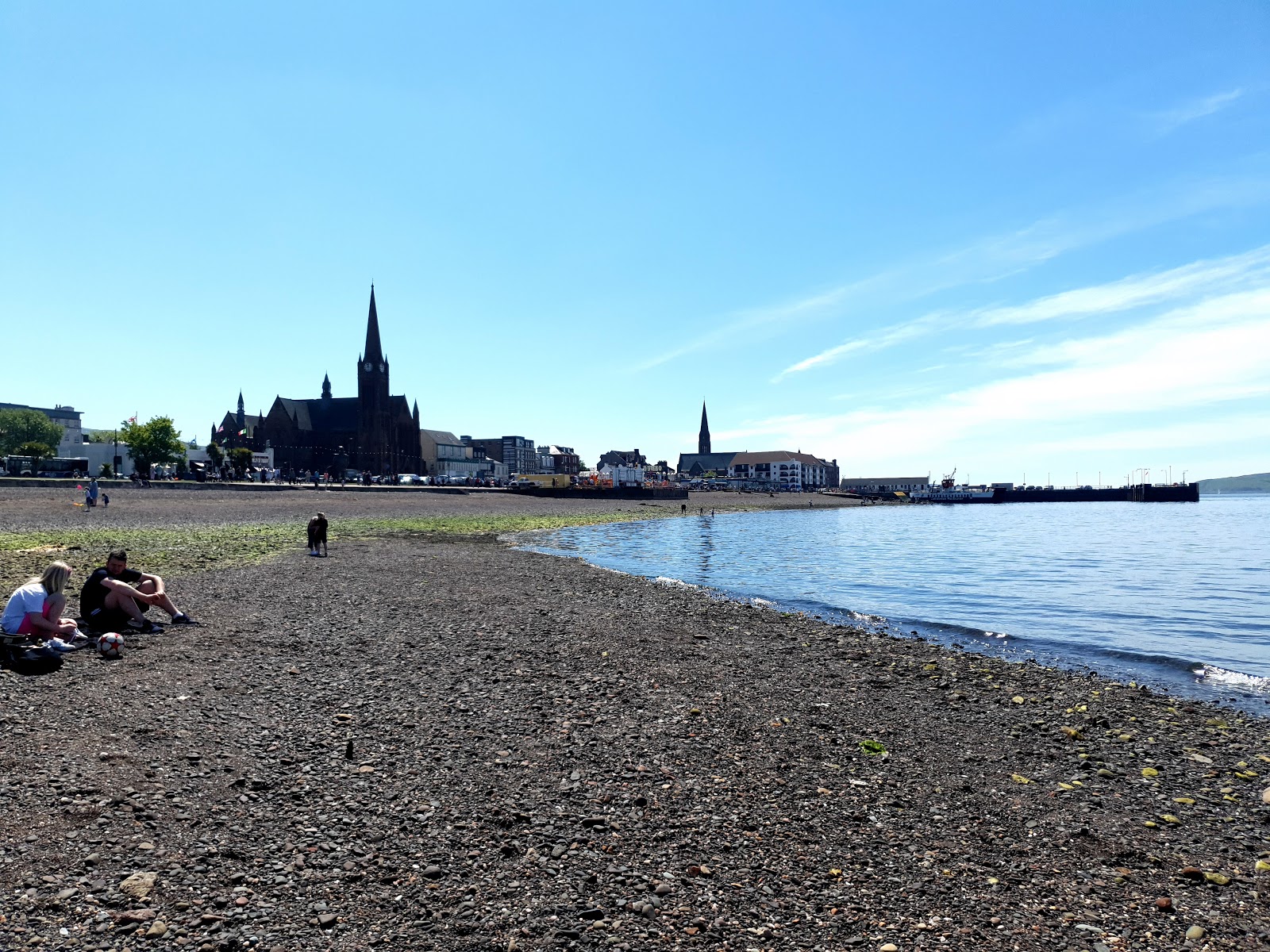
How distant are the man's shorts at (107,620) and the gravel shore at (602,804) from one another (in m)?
0.54

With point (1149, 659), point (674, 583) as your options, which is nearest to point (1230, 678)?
point (1149, 659)

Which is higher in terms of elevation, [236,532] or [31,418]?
[31,418]

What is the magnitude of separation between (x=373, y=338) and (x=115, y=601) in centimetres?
16082

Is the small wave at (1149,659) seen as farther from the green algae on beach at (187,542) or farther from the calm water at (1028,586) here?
the green algae on beach at (187,542)

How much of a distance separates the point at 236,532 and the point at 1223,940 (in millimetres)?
40246

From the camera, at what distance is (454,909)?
505 cm

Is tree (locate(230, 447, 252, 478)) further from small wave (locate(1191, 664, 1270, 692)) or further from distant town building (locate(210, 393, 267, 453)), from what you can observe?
small wave (locate(1191, 664, 1270, 692))

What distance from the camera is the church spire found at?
16038 centimetres

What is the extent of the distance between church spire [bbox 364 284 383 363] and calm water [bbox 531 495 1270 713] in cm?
11985

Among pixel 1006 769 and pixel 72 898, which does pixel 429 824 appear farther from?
pixel 1006 769

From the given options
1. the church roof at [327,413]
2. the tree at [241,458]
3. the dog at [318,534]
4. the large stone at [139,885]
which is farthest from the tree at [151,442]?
the large stone at [139,885]

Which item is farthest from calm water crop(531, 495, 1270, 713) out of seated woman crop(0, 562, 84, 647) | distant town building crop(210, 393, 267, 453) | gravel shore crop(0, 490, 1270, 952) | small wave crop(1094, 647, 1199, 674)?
distant town building crop(210, 393, 267, 453)

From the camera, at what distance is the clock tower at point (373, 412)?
157875mm

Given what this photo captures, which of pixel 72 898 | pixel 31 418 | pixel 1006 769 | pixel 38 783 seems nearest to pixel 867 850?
pixel 1006 769
